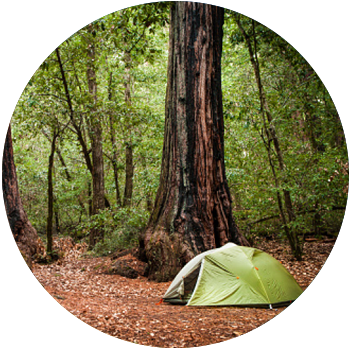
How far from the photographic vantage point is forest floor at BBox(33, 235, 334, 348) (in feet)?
9.91

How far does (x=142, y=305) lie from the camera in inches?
123

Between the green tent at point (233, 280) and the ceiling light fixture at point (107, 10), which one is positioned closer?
the green tent at point (233, 280)

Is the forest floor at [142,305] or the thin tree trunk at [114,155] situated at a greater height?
the thin tree trunk at [114,155]

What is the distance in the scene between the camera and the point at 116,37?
3439mm

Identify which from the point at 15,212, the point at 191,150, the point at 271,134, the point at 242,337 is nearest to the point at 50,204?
the point at 15,212

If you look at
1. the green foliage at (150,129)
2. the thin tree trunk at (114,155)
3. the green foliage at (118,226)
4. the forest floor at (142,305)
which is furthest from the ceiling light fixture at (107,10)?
the forest floor at (142,305)

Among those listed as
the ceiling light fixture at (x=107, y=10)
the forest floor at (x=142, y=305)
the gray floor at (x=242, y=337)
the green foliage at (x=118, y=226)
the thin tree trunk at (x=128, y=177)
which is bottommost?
the gray floor at (x=242, y=337)

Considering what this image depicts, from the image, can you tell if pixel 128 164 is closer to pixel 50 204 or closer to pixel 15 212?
pixel 50 204

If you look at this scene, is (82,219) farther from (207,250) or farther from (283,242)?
(283,242)

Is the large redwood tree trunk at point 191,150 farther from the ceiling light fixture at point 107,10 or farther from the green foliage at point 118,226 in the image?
the ceiling light fixture at point 107,10

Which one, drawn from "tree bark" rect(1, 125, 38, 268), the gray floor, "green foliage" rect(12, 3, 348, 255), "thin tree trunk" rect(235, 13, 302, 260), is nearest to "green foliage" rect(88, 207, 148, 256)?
"green foliage" rect(12, 3, 348, 255)

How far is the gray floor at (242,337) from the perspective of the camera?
3.74 metres

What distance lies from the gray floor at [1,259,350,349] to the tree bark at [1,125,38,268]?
2.87 feet

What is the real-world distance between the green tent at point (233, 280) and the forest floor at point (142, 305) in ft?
0.19
